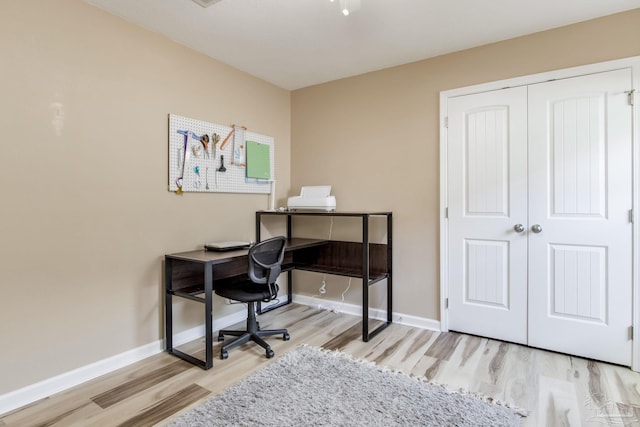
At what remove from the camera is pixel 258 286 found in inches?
103

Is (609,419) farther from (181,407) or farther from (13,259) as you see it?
(13,259)

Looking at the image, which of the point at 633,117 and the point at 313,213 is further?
the point at 313,213

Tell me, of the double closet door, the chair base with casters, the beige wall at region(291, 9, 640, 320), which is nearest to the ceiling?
the beige wall at region(291, 9, 640, 320)

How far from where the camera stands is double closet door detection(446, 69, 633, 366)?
229 centimetres

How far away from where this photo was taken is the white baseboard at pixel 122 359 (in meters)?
1.90

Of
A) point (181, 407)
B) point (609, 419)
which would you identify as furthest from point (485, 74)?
point (181, 407)

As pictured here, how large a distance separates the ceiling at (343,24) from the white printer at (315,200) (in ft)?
3.86

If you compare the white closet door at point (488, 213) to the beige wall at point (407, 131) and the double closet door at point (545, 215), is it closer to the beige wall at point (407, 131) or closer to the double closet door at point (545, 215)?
the double closet door at point (545, 215)

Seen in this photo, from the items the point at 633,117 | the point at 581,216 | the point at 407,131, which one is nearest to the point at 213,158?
the point at 407,131

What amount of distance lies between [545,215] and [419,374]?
58.5 inches

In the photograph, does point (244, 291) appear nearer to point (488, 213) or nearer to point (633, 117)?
point (488, 213)

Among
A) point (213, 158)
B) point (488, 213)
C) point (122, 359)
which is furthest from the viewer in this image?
point (213, 158)

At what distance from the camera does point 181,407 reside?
1874 millimetres

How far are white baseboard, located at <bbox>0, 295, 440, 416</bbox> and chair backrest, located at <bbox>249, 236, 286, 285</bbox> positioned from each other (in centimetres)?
85
